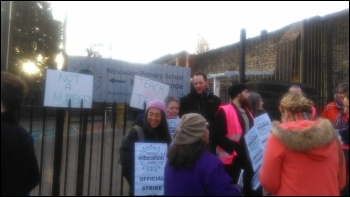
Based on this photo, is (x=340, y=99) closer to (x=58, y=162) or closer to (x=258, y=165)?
(x=258, y=165)

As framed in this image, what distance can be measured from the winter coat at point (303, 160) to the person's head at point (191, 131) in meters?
0.49

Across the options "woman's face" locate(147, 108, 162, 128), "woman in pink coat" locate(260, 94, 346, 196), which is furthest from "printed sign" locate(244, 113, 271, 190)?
"woman in pink coat" locate(260, 94, 346, 196)

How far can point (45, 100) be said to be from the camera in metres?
4.20

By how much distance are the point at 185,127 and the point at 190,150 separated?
0.18 meters

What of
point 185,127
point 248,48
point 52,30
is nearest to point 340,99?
point 185,127

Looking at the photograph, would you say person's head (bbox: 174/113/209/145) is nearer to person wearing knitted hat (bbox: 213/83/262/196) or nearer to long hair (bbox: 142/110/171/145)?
long hair (bbox: 142/110/171/145)

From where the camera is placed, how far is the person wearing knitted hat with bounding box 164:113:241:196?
2.58 m

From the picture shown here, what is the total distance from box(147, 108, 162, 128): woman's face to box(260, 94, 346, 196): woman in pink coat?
142 cm

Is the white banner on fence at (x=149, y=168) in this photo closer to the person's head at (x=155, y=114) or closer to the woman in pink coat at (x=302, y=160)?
the person's head at (x=155, y=114)

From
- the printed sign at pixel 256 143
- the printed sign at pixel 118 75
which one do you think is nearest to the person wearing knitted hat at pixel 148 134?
the printed sign at pixel 256 143

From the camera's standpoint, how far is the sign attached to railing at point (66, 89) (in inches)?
167

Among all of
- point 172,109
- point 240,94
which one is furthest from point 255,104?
point 172,109

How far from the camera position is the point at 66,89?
172 inches

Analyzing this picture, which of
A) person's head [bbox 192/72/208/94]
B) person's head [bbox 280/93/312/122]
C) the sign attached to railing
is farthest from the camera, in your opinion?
person's head [bbox 192/72/208/94]
